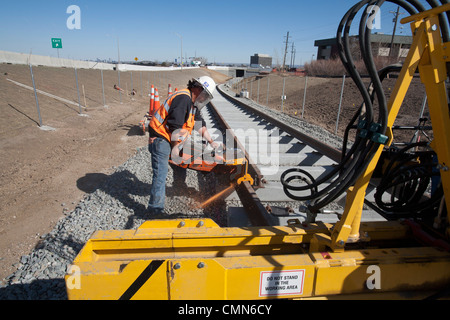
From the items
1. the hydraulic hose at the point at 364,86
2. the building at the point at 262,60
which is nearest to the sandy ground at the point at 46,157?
the hydraulic hose at the point at 364,86

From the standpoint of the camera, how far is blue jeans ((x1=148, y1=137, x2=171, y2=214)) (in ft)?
13.6

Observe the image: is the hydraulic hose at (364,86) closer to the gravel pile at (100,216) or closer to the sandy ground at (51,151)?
the gravel pile at (100,216)

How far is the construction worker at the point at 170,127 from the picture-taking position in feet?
13.3

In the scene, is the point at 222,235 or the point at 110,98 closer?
the point at 222,235

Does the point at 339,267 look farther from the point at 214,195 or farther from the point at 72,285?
the point at 214,195

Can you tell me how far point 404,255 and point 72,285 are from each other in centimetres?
219

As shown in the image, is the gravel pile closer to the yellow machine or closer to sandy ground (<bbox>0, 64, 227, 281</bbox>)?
sandy ground (<bbox>0, 64, 227, 281</bbox>)

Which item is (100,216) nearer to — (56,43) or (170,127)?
(170,127)

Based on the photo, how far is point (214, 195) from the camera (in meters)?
4.77

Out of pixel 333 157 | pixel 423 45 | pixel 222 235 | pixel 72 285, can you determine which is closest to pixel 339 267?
pixel 222 235

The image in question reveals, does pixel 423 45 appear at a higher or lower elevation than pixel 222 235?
higher

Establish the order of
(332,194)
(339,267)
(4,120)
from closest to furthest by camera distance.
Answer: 1. (339,267)
2. (332,194)
3. (4,120)

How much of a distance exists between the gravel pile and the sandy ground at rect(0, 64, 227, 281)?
0.27 m
